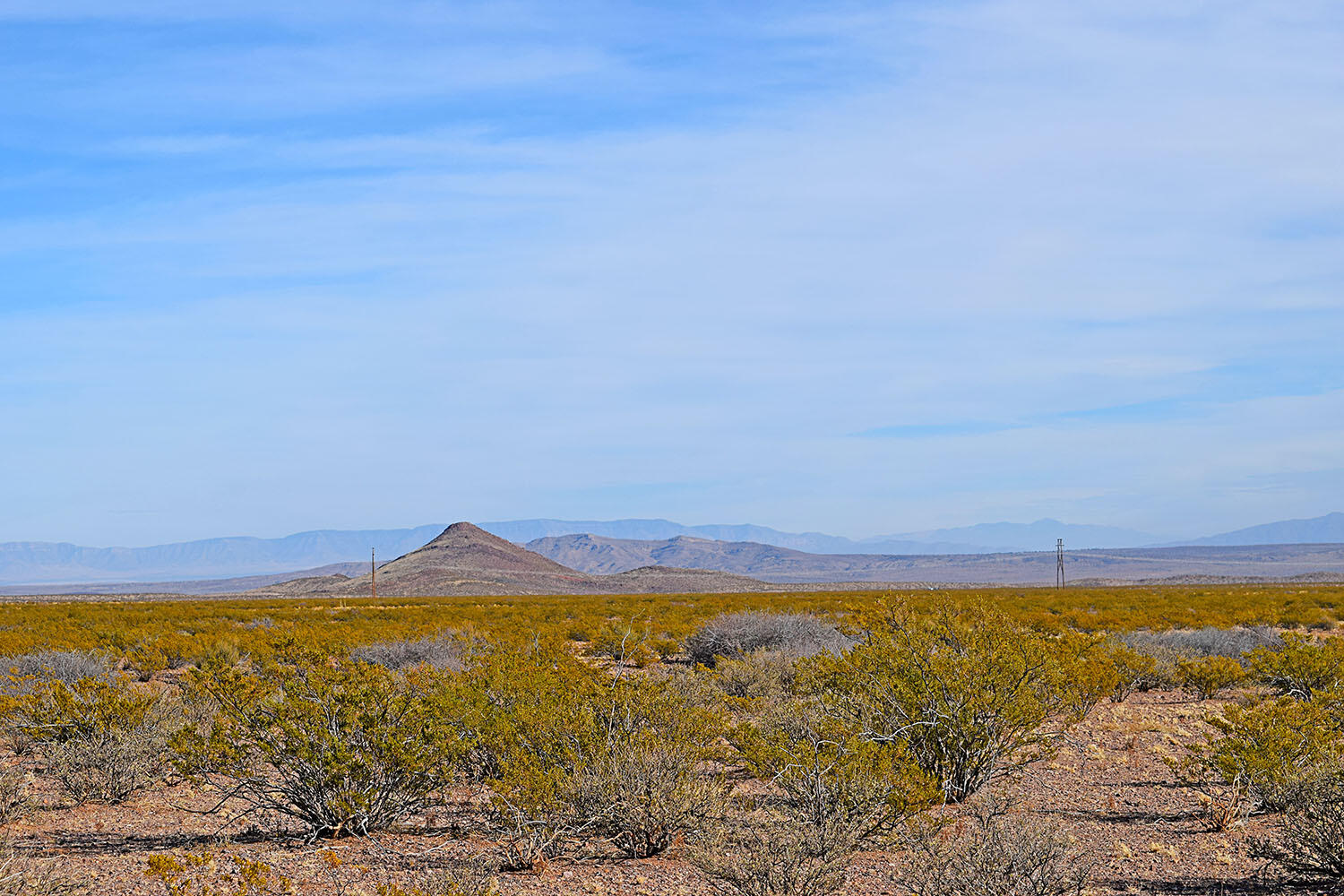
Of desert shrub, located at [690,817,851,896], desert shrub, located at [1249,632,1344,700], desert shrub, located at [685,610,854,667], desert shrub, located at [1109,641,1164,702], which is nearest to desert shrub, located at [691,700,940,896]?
desert shrub, located at [690,817,851,896]

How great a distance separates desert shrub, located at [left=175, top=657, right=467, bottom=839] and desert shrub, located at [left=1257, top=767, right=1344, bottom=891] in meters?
6.56

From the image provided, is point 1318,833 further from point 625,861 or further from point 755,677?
point 755,677

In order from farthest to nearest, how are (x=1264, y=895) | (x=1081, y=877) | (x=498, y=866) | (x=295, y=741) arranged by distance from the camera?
(x=295, y=741) < (x=498, y=866) < (x=1264, y=895) < (x=1081, y=877)

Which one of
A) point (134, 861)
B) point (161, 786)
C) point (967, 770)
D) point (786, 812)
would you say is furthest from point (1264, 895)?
point (161, 786)

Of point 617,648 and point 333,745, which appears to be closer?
point 333,745

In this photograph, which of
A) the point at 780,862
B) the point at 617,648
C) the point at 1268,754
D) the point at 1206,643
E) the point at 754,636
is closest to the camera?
the point at 780,862

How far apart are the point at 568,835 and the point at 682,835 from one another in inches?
39.5

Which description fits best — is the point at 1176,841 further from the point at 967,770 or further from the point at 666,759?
the point at 666,759

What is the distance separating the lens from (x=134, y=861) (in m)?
8.34

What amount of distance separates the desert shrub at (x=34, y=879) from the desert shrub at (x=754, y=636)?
48.8 ft

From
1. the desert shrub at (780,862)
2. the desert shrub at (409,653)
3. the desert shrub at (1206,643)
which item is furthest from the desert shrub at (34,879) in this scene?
the desert shrub at (1206,643)

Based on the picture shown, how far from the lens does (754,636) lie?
22359 millimetres

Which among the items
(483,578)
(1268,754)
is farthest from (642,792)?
(483,578)

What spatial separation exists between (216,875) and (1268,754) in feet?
30.0
